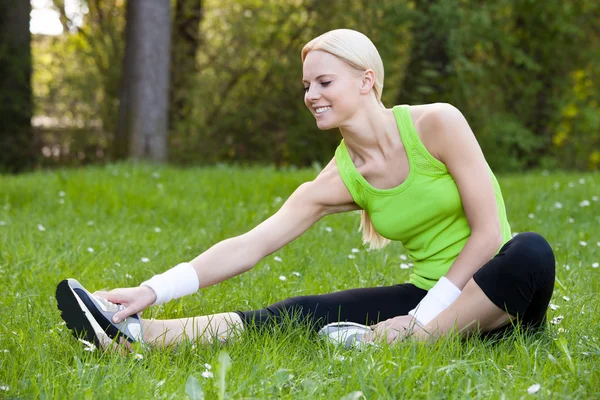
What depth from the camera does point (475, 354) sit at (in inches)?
99.2

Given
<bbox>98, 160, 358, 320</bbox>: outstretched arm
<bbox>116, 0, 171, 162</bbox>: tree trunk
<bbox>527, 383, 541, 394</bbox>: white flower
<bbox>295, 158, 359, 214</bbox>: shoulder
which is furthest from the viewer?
<bbox>116, 0, 171, 162</bbox>: tree trunk

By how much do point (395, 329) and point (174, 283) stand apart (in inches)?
29.8

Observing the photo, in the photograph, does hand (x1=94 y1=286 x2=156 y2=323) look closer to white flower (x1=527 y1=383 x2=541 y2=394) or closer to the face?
the face

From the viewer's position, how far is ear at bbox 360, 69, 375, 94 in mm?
2826

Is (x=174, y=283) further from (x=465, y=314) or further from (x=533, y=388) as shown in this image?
(x=533, y=388)

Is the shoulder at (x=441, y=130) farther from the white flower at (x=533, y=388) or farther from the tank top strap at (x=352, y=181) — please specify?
the white flower at (x=533, y=388)

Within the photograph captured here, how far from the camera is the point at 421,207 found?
282 cm

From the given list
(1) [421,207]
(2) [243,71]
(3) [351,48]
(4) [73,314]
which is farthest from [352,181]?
(2) [243,71]

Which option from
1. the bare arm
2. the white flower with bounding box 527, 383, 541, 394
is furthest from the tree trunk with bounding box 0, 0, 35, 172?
the white flower with bounding box 527, 383, 541, 394

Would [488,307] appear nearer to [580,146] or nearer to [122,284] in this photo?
[122,284]

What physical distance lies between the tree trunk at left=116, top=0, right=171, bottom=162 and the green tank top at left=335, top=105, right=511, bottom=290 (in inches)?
264

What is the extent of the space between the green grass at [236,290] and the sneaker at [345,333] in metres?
0.07

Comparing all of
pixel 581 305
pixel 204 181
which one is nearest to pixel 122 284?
pixel 581 305

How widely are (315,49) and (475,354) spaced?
118 cm
